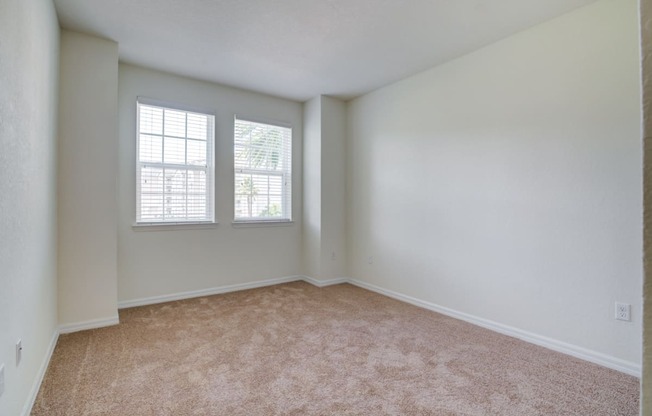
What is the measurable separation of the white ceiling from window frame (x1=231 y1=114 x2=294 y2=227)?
2.40 feet

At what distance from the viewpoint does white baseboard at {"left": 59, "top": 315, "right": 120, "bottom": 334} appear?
276cm

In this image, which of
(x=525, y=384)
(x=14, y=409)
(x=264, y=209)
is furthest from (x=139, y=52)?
(x=525, y=384)

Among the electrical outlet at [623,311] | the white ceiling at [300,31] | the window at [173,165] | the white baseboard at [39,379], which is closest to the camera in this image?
the white baseboard at [39,379]

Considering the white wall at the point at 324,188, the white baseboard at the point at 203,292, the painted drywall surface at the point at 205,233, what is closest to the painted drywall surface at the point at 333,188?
the white wall at the point at 324,188

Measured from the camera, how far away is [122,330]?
111 inches

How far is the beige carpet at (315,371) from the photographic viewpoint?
1.81m

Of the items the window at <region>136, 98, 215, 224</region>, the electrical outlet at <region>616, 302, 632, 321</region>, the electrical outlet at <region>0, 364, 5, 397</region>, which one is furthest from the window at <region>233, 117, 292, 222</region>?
the electrical outlet at <region>616, 302, 632, 321</region>

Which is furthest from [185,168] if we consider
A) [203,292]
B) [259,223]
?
[203,292]

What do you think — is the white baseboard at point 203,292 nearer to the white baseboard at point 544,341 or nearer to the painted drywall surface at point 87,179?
the painted drywall surface at point 87,179

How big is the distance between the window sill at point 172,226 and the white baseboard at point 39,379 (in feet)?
4.00

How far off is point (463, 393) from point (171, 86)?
4005 mm

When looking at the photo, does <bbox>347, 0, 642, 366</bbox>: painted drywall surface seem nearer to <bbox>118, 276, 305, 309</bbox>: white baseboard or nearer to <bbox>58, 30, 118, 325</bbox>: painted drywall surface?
<bbox>118, 276, 305, 309</bbox>: white baseboard

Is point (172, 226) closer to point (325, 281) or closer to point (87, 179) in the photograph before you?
point (87, 179)

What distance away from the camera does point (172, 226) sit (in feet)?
12.2
